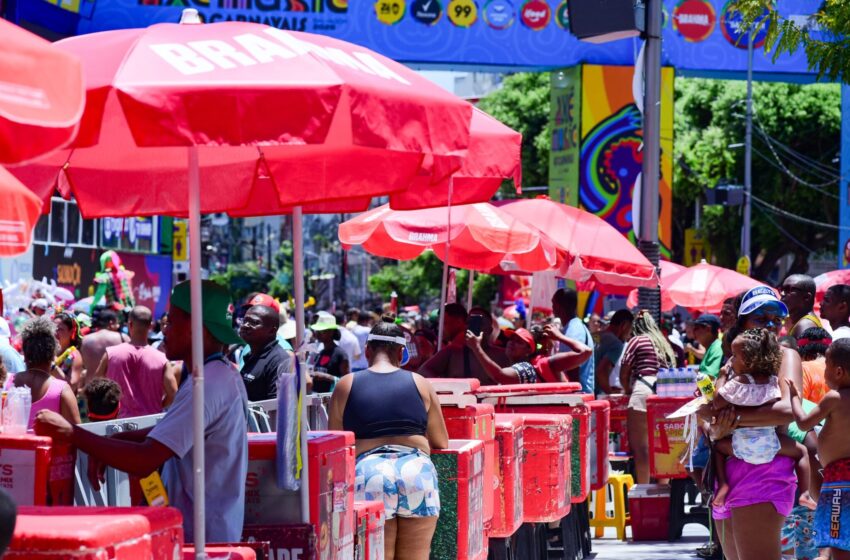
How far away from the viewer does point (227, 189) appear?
7070 millimetres

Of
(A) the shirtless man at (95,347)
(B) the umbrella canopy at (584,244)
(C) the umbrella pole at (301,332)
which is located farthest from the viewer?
(B) the umbrella canopy at (584,244)

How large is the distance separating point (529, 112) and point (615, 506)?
4710 cm

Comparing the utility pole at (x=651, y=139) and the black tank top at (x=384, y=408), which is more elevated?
the utility pole at (x=651, y=139)

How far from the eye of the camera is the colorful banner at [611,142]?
1030 inches

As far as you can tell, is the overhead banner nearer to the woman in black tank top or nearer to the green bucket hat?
the woman in black tank top

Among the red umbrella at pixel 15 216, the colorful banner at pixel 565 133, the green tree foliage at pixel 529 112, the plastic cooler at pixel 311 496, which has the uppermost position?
the green tree foliage at pixel 529 112

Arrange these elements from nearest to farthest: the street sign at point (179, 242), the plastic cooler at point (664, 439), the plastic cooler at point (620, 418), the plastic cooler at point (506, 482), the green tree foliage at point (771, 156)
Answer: the plastic cooler at point (506, 482)
the plastic cooler at point (664, 439)
the plastic cooler at point (620, 418)
the street sign at point (179, 242)
the green tree foliage at point (771, 156)

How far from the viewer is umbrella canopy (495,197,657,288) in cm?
1323

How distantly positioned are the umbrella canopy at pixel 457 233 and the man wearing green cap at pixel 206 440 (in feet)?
20.5

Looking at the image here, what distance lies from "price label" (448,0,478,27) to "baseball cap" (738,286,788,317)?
1803 centimetres

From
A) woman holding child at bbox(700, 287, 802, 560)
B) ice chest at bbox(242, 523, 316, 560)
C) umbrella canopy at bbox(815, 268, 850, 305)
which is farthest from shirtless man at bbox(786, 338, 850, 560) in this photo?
umbrella canopy at bbox(815, 268, 850, 305)

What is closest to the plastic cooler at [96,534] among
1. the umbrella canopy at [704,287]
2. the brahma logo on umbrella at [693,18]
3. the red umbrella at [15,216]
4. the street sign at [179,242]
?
the red umbrella at [15,216]

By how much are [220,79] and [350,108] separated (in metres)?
0.48

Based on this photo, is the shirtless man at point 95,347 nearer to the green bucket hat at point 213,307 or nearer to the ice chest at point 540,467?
the ice chest at point 540,467
